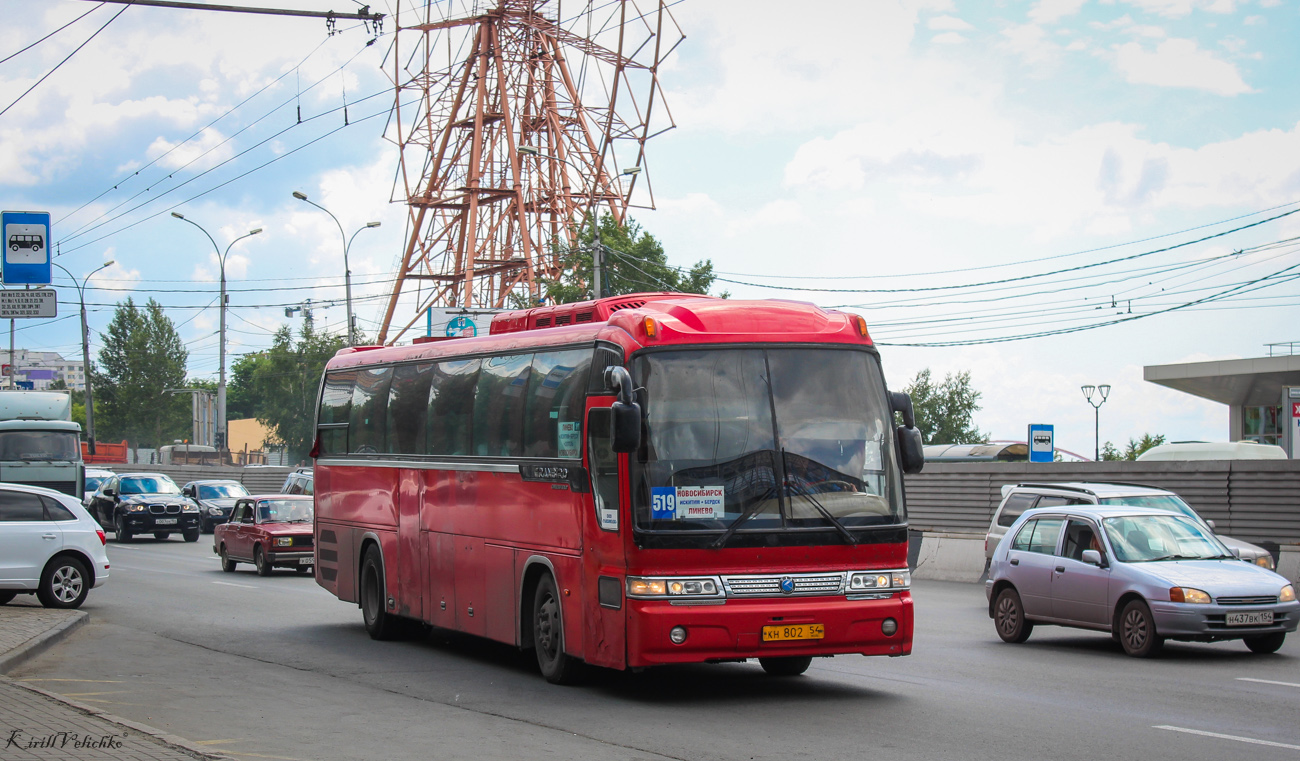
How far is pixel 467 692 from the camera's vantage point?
448 inches

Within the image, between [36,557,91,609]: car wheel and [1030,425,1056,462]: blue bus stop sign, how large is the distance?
18782 mm

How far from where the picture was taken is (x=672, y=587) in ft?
32.9

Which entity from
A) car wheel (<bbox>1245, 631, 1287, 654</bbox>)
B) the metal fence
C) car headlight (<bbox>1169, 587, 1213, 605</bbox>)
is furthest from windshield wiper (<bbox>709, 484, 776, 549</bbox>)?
the metal fence

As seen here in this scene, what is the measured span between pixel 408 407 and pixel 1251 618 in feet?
→ 28.5

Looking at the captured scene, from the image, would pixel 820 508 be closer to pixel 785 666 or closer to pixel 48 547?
pixel 785 666

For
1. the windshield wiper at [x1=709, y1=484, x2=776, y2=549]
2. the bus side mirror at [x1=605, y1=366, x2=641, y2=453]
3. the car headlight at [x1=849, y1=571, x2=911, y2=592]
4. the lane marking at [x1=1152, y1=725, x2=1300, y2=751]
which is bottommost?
the lane marking at [x1=1152, y1=725, x2=1300, y2=751]

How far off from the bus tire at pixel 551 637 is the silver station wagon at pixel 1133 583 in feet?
18.9

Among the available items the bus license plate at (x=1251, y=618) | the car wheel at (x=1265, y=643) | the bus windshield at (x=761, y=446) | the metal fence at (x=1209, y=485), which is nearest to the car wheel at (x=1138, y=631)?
the bus license plate at (x=1251, y=618)

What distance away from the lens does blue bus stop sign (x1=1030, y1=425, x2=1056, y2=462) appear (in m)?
29.1

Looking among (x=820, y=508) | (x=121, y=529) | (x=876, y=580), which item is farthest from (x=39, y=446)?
(x=876, y=580)

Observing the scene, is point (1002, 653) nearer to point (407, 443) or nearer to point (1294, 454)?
point (407, 443)

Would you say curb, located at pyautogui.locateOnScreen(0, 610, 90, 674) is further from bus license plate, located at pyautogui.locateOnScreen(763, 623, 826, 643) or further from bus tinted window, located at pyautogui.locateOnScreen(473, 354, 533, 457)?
bus license plate, located at pyautogui.locateOnScreen(763, 623, 826, 643)

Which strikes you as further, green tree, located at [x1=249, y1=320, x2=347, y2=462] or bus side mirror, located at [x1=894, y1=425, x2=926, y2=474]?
green tree, located at [x1=249, y1=320, x2=347, y2=462]

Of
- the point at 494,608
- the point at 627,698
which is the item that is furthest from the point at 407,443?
the point at 627,698
